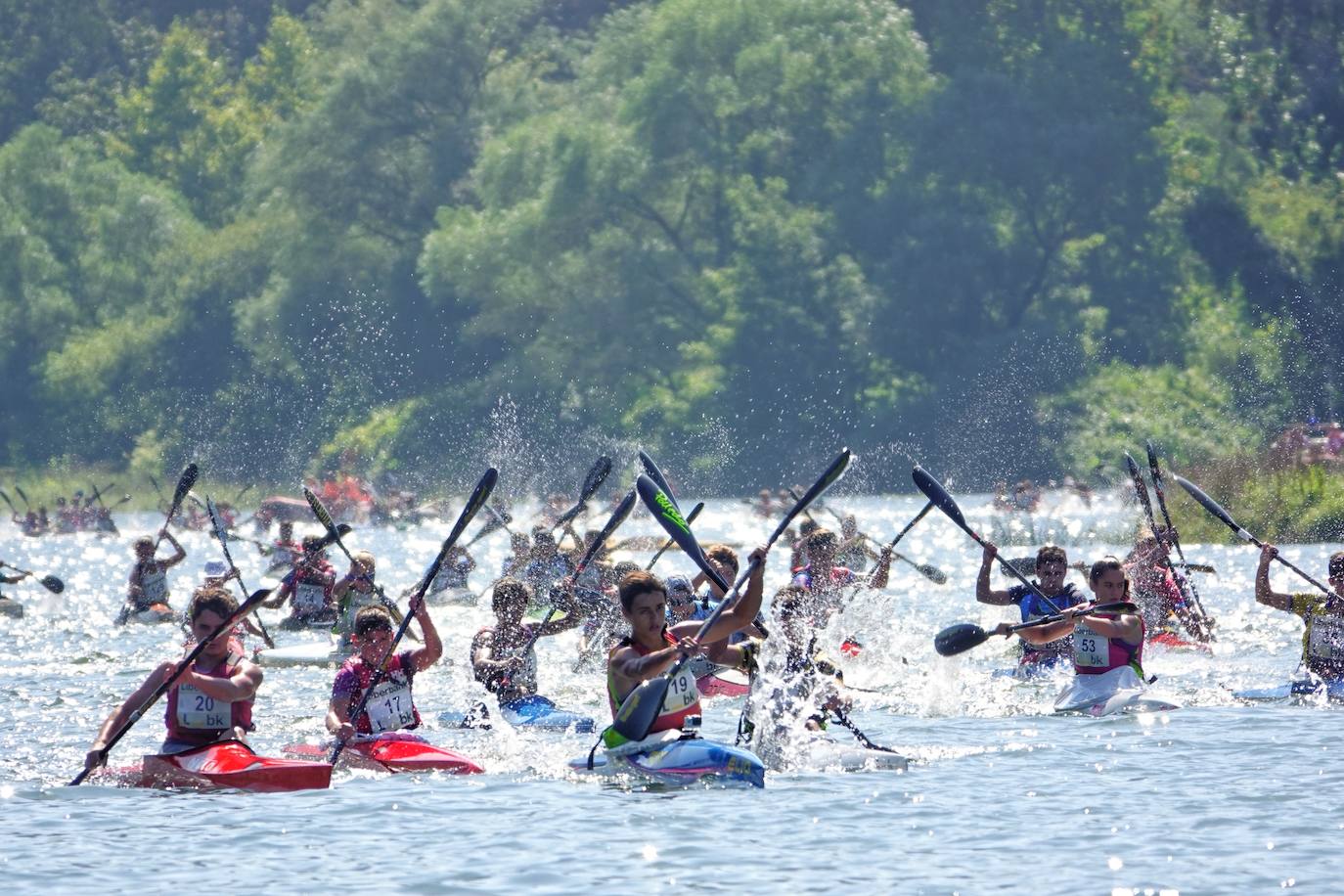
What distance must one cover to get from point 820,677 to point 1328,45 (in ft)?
186

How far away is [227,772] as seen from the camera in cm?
1385

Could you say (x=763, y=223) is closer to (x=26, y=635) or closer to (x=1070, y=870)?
(x=26, y=635)

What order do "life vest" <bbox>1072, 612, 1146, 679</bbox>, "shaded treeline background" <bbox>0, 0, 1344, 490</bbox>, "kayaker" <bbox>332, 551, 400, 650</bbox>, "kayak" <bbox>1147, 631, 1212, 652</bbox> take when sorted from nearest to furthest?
"life vest" <bbox>1072, 612, 1146, 679</bbox> < "kayaker" <bbox>332, 551, 400, 650</bbox> < "kayak" <bbox>1147, 631, 1212, 652</bbox> < "shaded treeline background" <bbox>0, 0, 1344, 490</bbox>

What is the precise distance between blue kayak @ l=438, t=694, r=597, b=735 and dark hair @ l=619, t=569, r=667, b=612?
3.78m

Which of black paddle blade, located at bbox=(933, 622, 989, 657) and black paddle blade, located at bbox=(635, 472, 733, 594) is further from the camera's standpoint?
black paddle blade, located at bbox=(933, 622, 989, 657)

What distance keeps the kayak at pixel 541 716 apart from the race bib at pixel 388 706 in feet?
6.46

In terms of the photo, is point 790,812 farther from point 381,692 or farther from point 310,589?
point 310,589

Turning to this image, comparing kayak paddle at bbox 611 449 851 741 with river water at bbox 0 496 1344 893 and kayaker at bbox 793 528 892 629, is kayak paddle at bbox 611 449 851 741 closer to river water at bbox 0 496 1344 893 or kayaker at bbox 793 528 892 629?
river water at bbox 0 496 1344 893

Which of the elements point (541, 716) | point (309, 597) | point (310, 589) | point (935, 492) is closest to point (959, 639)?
point (935, 492)

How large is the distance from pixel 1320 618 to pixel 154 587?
15160 millimetres

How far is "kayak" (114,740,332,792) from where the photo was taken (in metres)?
13.9

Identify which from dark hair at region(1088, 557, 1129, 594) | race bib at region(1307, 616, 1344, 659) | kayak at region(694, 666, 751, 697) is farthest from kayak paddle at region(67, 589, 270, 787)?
race bib at region(1307, 616, 1344, 659)

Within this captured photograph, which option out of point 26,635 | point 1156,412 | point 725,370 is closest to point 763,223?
point 725,370

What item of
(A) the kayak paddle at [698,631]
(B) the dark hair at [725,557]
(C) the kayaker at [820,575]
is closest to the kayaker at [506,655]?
(B) the dark hair at [725,557]
